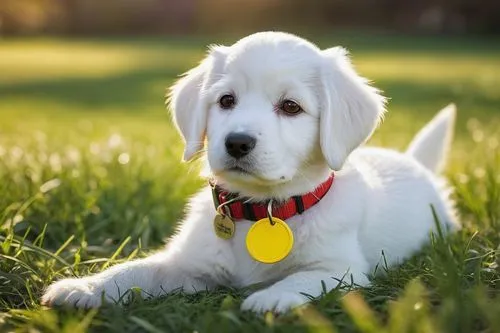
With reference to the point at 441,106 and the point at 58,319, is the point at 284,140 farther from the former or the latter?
the point at 441,106

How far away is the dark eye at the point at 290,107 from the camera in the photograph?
136 inches

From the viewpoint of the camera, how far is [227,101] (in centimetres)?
358

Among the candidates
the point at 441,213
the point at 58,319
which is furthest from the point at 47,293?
the point at 441,213

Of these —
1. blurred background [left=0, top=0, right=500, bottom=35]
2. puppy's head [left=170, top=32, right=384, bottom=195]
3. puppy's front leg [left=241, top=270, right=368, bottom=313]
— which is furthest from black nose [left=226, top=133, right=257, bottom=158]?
blurred background [left=0, top=0, right=500, bottom=35]

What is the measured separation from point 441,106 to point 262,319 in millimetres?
9760

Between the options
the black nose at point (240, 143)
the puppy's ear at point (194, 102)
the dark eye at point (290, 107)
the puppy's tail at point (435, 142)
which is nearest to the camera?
the black nose at point (240, 143)

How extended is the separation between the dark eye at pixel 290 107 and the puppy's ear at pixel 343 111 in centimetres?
13

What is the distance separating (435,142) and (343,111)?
1.88 meters

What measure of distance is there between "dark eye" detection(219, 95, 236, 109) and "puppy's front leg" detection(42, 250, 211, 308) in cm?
75

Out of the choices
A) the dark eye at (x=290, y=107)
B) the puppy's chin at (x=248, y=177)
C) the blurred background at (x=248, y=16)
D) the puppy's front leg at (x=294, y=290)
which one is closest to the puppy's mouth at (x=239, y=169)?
the puppy's chin at (x=248, y=177)

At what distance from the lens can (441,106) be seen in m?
12.1

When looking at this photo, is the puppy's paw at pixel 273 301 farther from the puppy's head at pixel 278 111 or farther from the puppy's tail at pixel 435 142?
the puppy's tail at pixel 435 142

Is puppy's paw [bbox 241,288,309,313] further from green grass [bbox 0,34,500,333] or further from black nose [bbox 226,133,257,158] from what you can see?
black nose [bbox 226,133,257,158]

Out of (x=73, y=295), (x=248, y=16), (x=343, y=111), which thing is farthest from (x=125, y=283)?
(x=248, y=16)
